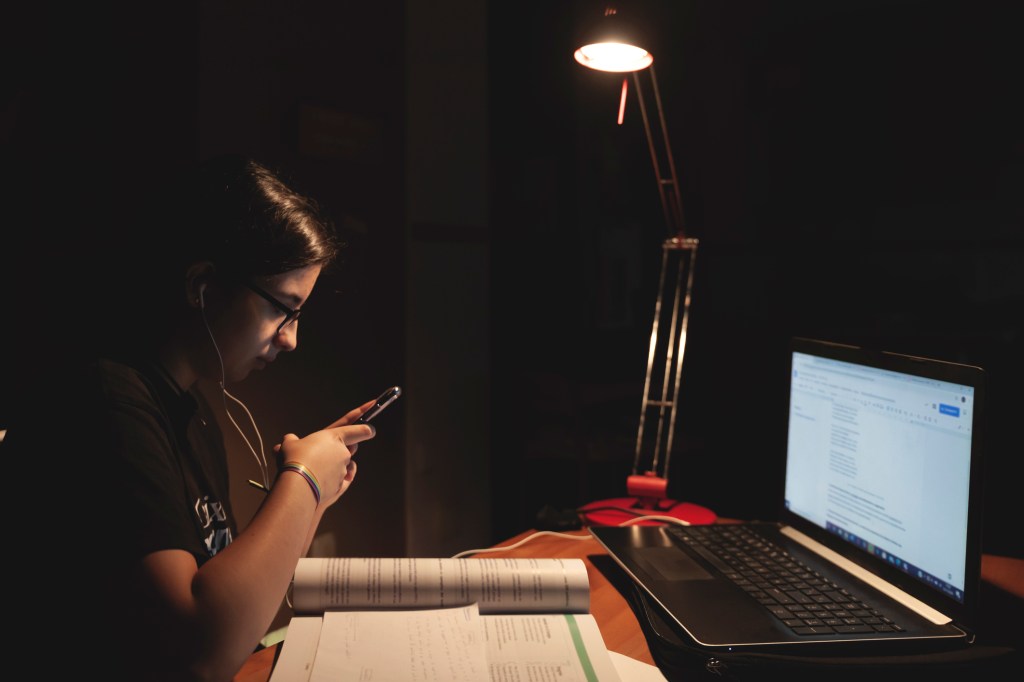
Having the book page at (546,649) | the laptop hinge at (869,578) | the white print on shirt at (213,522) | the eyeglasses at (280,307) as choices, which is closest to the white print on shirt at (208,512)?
the white print on shirt at (213,522)

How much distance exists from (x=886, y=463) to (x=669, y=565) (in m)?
0.32

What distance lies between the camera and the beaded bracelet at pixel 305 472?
902mm

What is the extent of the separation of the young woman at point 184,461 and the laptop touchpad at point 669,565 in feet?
1.42

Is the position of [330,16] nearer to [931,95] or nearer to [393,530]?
[393,530]

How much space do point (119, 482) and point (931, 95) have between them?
7.91 feet

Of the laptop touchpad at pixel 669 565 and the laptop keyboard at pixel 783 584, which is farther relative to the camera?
the laptop touchpad at pixel 669 565

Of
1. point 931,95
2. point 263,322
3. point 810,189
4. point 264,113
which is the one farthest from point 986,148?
point 263,322

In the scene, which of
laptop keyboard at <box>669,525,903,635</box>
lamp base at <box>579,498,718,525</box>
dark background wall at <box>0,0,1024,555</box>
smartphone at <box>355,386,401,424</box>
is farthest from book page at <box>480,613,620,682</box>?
dark background wall at <box>0,0,1024,555</box>

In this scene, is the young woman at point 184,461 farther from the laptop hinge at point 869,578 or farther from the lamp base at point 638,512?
the laptop hinge at point 869,578

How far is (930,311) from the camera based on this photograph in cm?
233

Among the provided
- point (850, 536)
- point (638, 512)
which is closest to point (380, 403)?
point (638, 512)

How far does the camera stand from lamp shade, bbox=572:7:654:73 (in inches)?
48.1

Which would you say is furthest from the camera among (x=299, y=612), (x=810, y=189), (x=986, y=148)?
(x=810, y=189)

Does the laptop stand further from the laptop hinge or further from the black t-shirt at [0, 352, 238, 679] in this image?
the black t-shirt at [0, 352, 238, 679]
